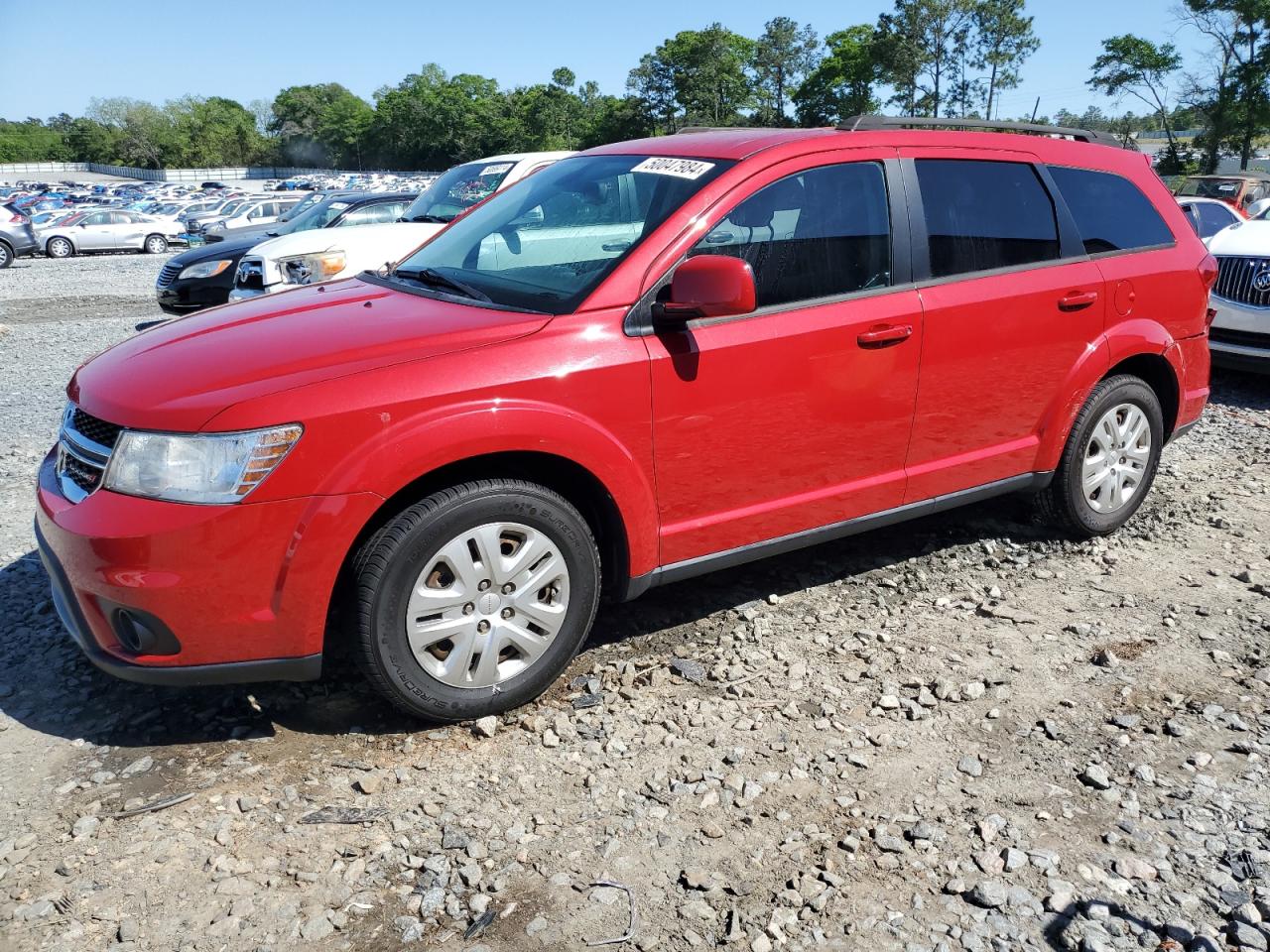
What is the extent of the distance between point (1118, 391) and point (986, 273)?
105 centimetres

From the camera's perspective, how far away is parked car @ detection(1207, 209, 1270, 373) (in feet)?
25.9

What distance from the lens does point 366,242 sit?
9102 mm

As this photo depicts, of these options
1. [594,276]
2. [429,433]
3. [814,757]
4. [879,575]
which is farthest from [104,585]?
[879,575]

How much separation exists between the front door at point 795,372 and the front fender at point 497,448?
0.13m

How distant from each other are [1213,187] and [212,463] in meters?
19.0

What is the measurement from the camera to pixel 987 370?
4.20 m

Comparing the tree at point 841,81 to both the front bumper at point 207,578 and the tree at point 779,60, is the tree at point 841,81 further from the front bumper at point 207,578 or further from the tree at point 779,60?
the front bumper at point 207,578

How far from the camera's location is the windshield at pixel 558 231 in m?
3.56

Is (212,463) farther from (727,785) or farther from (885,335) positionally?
(885,335)

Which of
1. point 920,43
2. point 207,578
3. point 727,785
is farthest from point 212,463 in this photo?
point 920,43

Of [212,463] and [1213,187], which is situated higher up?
[1213,187]

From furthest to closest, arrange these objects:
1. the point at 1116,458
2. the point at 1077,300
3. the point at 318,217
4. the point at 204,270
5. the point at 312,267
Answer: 1. the point at 318,217
2. the point at 204,270
3. the point at 312,267
4. the point at 1116,458
5. the point at 1077,300

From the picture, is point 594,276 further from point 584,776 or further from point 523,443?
point 584,776

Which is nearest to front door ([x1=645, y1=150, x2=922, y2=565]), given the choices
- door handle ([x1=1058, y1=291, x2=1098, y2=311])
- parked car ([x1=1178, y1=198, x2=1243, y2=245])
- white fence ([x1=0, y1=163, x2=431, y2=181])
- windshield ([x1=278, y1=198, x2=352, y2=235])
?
door handle ([x1=1058, y1=291, x2=1098, y2=311])
